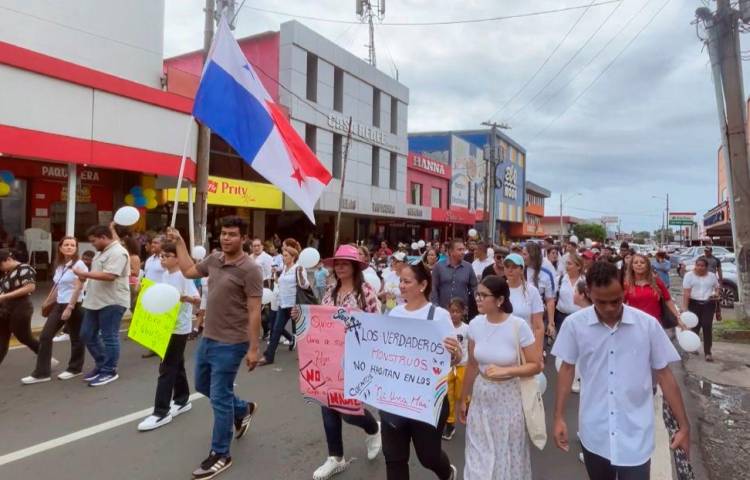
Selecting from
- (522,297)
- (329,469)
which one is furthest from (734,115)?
(329,469)

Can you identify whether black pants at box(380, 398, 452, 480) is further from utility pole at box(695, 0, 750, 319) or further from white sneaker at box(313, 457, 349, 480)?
utility pole at box(695, 0, 750, 319)

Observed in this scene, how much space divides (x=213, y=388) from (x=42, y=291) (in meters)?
11.6

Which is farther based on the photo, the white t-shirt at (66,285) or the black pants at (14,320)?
the white t-shirt at (66,285)

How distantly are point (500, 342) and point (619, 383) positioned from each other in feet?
2.37

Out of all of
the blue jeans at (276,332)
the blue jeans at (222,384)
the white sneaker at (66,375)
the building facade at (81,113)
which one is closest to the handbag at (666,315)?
the blue jeans at (222,384)

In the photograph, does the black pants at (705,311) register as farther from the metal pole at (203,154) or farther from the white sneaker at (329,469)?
the metal pole at (203,154)

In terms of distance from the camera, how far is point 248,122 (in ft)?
19.6

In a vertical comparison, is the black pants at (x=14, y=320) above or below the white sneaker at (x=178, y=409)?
above

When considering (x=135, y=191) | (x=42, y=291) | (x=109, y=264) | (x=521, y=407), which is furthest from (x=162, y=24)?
(x=521, y=407)

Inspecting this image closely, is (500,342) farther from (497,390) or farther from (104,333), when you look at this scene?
(104,333)

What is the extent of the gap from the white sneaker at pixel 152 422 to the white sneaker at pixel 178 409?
11cm

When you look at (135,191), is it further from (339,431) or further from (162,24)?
(339,431)

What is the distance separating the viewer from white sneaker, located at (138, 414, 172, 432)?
4543 mm

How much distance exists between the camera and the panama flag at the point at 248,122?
5.68 m
